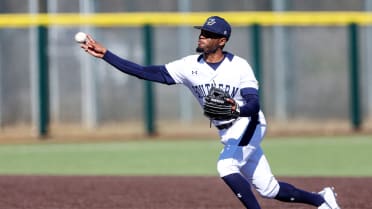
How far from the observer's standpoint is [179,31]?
17.7 meters

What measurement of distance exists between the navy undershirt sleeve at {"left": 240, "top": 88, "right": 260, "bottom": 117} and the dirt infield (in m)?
2.11

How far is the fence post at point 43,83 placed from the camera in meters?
16.8

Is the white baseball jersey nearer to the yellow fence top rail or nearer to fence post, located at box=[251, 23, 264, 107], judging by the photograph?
the yellow fence top rail

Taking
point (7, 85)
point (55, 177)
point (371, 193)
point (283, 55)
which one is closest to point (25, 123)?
point (7, 85)

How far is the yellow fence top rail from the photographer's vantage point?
17.0 metres

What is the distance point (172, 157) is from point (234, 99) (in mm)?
7025

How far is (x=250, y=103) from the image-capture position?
21.4 ft

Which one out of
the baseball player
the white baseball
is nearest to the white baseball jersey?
the baseball player

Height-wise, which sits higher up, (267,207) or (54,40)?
(54,40)

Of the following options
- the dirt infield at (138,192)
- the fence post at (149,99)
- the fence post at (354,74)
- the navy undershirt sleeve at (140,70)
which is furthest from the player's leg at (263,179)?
the fence post at (354,74)

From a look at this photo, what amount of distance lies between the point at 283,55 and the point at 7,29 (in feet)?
16.6

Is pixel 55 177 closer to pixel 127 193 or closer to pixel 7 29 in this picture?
pixel 127 193

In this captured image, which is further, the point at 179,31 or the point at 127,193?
the point at 179,31

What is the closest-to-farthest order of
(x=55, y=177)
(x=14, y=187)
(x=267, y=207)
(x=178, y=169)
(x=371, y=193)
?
(x=267, y=207)
(x=371, y=193)
(x=14, y=187)
(x=55, y=177)
(x=178, y=169)
